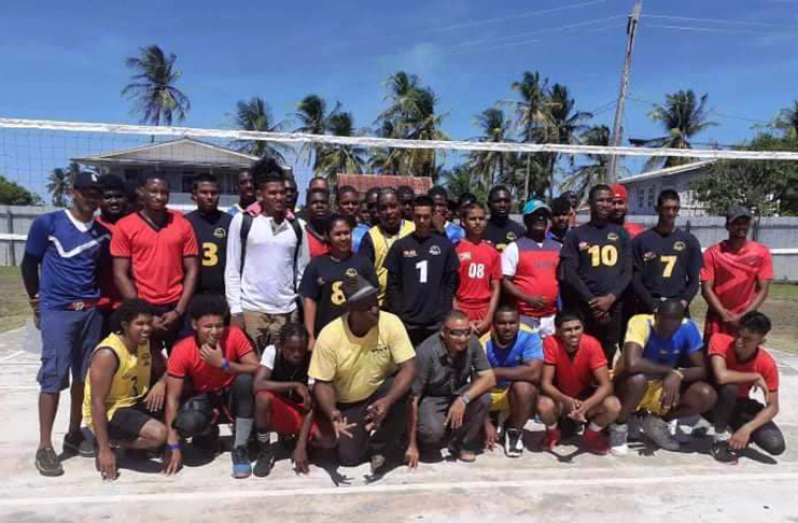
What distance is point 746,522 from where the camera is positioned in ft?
10.9

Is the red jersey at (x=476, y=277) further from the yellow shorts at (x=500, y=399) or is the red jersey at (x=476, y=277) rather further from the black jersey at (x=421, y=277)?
the yellow shorts at (x=500, y=399)

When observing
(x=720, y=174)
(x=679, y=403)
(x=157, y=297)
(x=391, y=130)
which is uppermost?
(x=391, y=130)

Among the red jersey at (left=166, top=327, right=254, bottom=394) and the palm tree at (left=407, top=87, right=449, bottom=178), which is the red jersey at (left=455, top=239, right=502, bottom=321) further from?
the palm tree at (left=407, top=87, right=449, bottom=178)

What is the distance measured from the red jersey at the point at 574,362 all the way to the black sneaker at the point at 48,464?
11.1 ft

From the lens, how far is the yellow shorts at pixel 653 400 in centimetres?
450

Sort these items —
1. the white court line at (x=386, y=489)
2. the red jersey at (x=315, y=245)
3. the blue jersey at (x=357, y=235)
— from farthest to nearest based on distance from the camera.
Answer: the blue jersey at (x=357, y=235) → the red jersey at (x=315, y=245) → the white court line at (x=386, y=489)

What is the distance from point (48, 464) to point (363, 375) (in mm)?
2103

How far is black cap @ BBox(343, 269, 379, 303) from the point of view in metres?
3.71

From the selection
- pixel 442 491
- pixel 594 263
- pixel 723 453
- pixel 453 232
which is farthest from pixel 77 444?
pixel 723 453

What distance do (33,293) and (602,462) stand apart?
162 inches

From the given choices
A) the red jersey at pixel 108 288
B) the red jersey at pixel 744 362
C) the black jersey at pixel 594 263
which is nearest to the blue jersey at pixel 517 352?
the black jersey at pixel 594 263

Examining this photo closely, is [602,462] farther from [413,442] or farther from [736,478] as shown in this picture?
[413,442]

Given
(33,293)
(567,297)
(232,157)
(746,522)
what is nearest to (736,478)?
(746,522)

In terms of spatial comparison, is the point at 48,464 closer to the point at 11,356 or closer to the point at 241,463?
the point at 241,463
